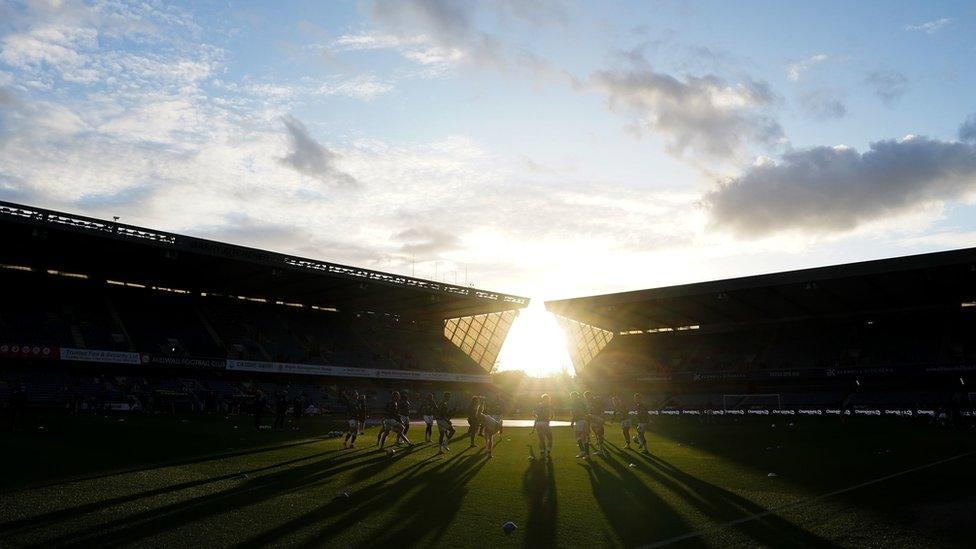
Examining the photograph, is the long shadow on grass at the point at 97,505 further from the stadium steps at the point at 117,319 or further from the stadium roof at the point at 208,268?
the stadium steps at the point at 117,319

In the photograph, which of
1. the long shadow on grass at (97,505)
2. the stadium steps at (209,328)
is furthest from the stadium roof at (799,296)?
the long shadow on grass at (97,505)

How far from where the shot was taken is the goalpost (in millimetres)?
56781

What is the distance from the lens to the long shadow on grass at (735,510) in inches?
360

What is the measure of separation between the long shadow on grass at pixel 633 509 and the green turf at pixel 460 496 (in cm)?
4

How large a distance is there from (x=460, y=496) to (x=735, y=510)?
4.87 m

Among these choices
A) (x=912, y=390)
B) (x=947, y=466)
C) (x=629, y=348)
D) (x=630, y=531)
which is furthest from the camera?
(x=629, y=348)

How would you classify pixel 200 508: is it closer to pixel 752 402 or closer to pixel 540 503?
pixel 540 503

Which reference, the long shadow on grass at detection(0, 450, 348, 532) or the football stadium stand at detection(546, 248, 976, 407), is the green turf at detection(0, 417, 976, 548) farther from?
the football stadium stand at detection(546, 248, 976, 407)

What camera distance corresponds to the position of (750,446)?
81.0 feet

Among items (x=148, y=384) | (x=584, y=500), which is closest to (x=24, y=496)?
(x=584, y=500)

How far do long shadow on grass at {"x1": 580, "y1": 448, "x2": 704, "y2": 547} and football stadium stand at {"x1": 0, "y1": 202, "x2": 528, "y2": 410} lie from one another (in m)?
36.5

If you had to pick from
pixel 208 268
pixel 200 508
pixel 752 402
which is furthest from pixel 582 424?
pixel 752 402

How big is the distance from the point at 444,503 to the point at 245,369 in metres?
46.0

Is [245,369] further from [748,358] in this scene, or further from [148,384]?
[748,358]
